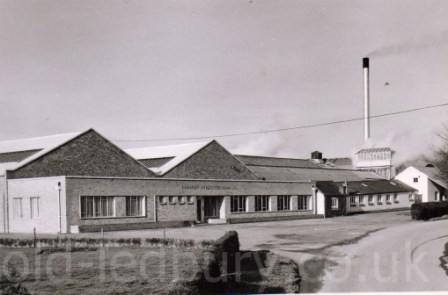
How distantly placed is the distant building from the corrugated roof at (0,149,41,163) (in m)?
55.7

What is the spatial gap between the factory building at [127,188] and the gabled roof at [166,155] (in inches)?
4.3

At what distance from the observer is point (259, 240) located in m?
27.5

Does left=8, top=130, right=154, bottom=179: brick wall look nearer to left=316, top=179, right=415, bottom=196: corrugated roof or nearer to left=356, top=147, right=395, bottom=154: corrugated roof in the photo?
left=316, top=179, right=415, bottom=196: corrugated roof

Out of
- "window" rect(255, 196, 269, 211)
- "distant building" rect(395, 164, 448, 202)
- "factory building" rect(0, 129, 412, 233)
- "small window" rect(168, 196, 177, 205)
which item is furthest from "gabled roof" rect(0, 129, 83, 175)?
"distant building" rect(395, 164, 448, 202)

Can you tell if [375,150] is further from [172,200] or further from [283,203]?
[172,200]

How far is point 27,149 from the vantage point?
133 feet

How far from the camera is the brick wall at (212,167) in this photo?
45.5m

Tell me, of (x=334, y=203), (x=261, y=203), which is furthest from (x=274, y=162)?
(x=261, y=203)

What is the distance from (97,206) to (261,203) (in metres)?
18.5

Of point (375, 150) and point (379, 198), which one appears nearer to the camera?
point (379, 198)

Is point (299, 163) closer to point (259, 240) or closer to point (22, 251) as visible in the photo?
point (259, 240)

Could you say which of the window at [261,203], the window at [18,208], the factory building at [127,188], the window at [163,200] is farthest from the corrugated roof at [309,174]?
the window at [18,208]

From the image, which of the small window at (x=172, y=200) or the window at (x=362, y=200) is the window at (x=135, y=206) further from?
the window at (x=362, y=200)

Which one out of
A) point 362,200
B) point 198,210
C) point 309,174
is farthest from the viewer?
point 309,174
